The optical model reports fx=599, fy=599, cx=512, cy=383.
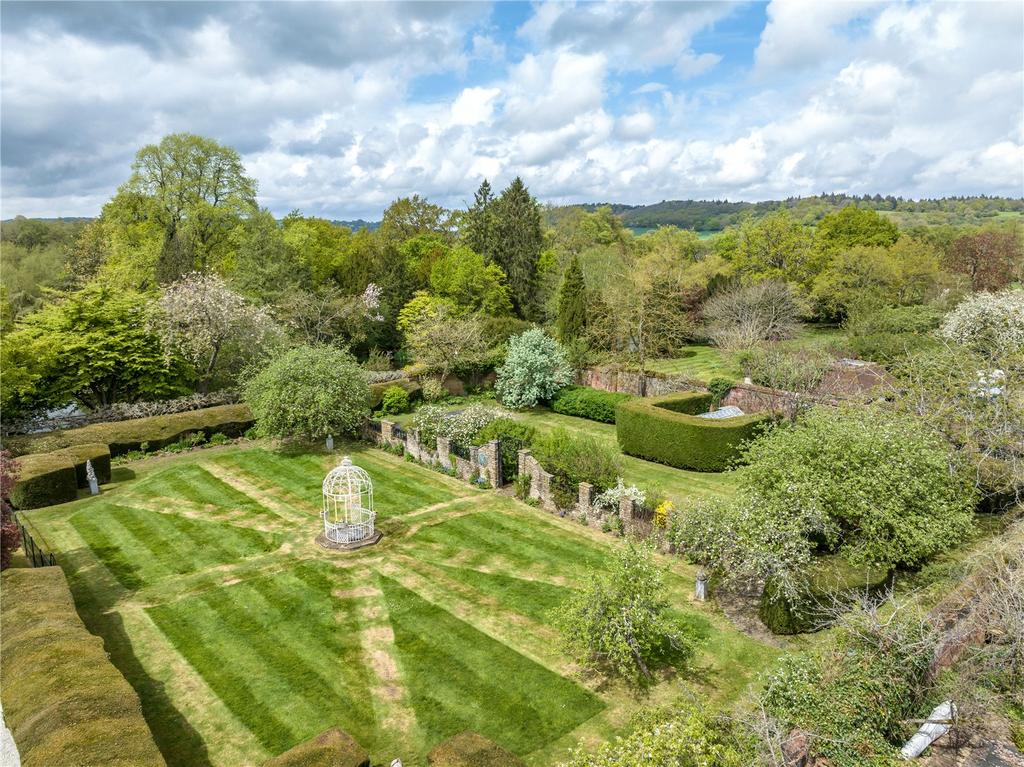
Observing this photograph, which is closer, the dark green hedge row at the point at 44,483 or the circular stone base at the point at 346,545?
the circular stone base at the point at 346,545

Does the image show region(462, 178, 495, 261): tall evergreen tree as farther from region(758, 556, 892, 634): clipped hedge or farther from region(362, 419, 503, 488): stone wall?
region(758, 556, 892, 634): clipped hedge

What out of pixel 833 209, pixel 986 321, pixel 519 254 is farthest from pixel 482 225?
pixel 833 209

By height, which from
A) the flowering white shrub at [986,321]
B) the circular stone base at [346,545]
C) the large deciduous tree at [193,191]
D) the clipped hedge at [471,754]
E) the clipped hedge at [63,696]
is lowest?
the circular stone base at [346,545]

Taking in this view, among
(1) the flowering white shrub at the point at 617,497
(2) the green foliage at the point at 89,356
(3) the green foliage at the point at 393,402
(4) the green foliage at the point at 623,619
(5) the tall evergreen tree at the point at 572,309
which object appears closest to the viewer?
(4) the green foliage at the point at 623,619

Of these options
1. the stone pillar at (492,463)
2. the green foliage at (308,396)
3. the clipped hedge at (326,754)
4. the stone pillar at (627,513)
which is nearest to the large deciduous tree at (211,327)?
the green foliage at (308,396)

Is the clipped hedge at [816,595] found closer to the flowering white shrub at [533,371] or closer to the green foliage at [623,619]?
the green foliage at [623,619]

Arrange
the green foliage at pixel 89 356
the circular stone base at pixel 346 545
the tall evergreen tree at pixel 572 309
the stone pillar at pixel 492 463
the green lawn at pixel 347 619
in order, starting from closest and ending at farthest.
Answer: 1. the green lawn at pixel 347 619
2. the circular stone base at pixel 346 545
3. the stone pillar at pixel 492 463
4. the green foliage at pixel 89 356
5. the tall evergreen tree at pixel 572 309
